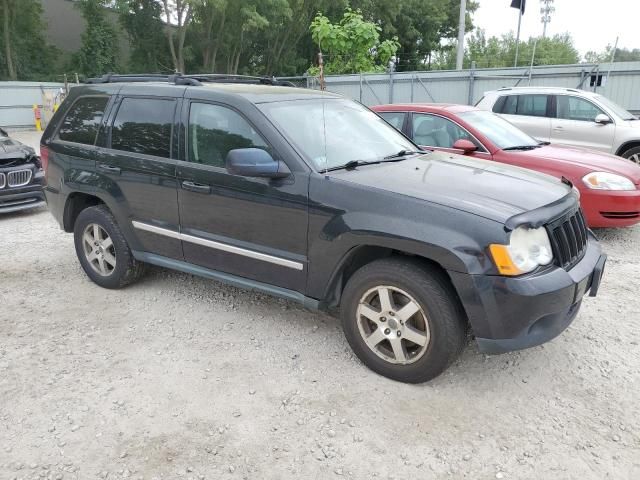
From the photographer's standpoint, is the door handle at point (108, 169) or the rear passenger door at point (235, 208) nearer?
the rear passenger door at point (235, 208)

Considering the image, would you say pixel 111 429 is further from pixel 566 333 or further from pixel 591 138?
pixel 591 138

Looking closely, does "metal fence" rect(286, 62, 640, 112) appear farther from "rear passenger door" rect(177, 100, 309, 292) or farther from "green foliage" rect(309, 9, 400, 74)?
"rear passenger door" rect(177, 100, 309, 292)

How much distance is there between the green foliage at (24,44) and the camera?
28.2 m

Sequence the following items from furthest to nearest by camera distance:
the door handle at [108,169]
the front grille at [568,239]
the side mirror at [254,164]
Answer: the door handle at [108,169], the side mirror at [254,164], the front grille at [568,239]

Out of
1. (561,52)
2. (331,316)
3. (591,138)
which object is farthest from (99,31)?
(561,52)

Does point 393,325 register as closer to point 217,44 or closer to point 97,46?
point 217,44

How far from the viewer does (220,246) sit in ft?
12.6

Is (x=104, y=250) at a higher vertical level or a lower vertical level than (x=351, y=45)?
lower

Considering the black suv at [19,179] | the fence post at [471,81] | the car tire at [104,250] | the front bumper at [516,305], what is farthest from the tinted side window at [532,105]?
the fence post at [471,81]

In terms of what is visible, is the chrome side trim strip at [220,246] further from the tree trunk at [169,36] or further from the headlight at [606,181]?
the tree trunk at [169,36]

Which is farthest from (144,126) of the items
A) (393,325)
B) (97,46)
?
(97,46)

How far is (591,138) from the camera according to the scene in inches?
334

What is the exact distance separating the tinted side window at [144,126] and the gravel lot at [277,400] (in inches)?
50.6

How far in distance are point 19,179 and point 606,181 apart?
7.56 meters
